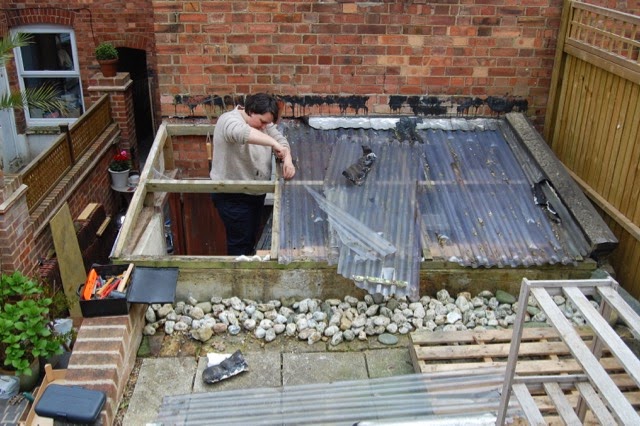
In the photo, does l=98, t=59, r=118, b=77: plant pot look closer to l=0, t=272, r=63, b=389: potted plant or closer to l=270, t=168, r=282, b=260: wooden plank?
l=270, t=168, r=282, b=260: wooden plank

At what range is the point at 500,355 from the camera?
4.25 meters

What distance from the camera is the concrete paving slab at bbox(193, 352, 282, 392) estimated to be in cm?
412

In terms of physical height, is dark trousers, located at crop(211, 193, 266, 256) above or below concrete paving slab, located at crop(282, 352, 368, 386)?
above

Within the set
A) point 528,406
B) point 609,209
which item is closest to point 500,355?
point 528,406

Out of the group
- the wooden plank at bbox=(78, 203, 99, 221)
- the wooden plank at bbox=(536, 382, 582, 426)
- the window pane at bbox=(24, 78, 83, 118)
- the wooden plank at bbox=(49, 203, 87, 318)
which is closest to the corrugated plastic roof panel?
the wooden plank at bbox=(536, 382, 582, 426)

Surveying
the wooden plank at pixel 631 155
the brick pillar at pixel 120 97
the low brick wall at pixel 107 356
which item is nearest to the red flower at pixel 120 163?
the brick pillar at pixel 120 97

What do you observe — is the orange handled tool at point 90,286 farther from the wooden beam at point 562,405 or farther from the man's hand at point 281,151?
the wooden beam at point 562,405

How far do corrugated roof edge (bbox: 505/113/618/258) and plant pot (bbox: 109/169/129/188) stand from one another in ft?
20.4

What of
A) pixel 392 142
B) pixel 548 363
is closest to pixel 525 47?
pixel 392 142

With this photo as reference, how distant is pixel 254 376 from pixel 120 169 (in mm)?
6485

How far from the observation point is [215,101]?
6.60 m

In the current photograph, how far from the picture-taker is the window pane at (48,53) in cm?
1069

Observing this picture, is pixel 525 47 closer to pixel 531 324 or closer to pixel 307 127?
pixel 307 127

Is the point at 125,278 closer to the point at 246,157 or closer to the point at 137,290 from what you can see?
the point at 137,290
